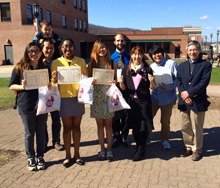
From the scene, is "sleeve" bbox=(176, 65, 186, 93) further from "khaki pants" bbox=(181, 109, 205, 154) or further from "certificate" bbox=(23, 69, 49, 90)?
"certificate" bbox=(23, 69, 49, 90)

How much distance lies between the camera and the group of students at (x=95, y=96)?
143 inches

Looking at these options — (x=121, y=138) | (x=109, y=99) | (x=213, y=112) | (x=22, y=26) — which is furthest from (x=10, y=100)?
(x=22, y=26)

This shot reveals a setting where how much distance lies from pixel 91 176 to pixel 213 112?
5407 millimetres

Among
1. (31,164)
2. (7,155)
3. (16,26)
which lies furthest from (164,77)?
(16,26)

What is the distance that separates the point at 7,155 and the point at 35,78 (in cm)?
193

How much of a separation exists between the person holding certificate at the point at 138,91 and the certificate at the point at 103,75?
0.25 metres

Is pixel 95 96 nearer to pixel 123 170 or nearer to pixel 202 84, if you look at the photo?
pixel 123 170

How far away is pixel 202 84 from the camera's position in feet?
12.6

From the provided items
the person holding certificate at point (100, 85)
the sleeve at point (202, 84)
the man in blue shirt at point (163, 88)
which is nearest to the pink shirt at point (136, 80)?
the person holding certificate at point (100, 85)

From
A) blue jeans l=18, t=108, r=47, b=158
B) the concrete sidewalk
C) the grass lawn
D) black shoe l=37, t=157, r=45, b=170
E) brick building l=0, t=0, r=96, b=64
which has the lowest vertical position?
the concrete sidewalk

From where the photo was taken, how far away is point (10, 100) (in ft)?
32.0

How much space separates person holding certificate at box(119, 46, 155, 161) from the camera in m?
4.01

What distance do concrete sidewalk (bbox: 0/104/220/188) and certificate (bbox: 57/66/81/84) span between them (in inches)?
61.2

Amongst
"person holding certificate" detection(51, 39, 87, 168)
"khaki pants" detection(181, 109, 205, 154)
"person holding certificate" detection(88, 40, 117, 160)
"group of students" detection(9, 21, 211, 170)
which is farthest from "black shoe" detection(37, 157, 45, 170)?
"khaki pants" detection(181, 109, 205, 154)
